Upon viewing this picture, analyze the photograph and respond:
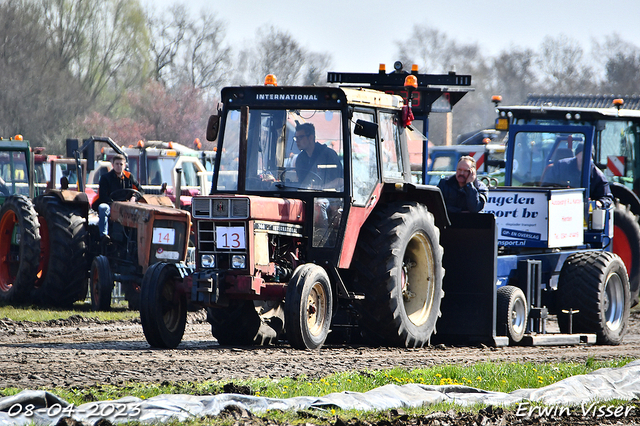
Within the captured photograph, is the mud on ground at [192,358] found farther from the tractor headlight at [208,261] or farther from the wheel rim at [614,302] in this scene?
the tractor headlight at [208,261]

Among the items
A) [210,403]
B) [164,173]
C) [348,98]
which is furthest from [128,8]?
[210,403]

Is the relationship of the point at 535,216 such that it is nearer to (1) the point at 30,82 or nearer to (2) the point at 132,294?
(2) the point at 132,294

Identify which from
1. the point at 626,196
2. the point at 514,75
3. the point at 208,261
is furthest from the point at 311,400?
the point at 514,75

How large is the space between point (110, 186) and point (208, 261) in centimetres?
549

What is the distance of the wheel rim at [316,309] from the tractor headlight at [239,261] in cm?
64

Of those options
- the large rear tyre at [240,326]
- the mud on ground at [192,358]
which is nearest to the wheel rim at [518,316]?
the mud on ground at [192,358]

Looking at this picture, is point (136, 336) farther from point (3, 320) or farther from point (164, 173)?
point (164, 173)

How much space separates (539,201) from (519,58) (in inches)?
2725

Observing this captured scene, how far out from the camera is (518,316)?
994 centimetres

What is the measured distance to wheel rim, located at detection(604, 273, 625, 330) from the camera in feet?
36.1

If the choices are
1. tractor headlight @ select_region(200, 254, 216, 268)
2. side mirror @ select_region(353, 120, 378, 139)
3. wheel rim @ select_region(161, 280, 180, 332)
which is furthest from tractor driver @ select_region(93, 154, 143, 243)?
side mirror @ select_region(353, 120, 378, 139)

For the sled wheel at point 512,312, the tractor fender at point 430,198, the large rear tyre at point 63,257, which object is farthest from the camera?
the large rear tyre at point 63,257

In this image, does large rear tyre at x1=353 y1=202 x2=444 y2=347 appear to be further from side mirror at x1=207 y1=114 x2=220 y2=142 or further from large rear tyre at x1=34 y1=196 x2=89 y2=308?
large rear tyre at x1=34 y1=196 x2=89 y2=308

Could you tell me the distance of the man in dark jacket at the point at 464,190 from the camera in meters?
9.93
